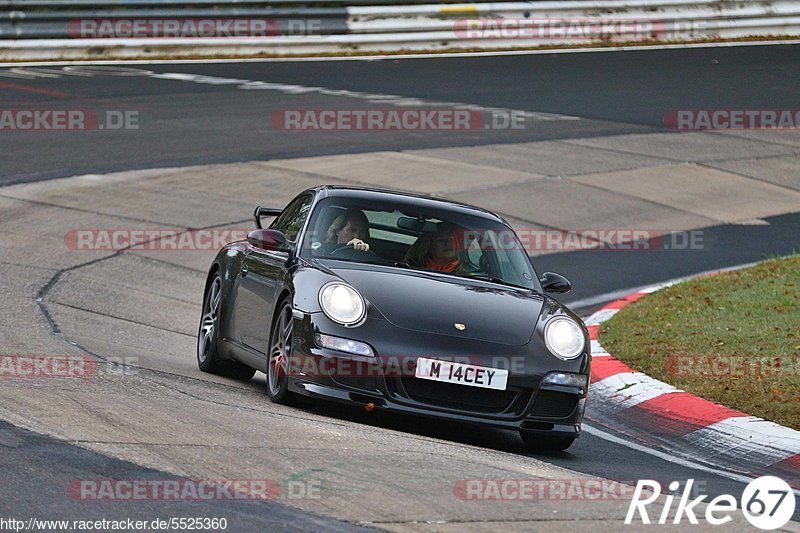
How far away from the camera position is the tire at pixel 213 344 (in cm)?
927

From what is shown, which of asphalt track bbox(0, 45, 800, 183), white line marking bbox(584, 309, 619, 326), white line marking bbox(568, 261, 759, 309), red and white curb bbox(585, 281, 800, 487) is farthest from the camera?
asphalt track bbox(0, 45, 800, 183)

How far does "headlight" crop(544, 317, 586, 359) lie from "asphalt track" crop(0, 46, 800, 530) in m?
0.58

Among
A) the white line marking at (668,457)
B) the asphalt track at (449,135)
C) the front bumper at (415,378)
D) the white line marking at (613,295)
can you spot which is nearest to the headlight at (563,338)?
the front bumper at (415,378)

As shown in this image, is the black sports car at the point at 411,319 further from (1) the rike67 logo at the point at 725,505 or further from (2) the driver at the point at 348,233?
(1) the rike67 logo at the point at 725,505

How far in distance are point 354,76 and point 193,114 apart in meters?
4.60

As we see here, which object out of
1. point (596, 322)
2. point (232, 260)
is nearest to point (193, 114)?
point (596, 322)

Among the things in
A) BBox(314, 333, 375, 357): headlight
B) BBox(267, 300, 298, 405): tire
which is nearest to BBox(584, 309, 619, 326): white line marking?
BBox(267, 300, 298, 405): tire

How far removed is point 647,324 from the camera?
11570mm

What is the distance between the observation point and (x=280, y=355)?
25.7 feet

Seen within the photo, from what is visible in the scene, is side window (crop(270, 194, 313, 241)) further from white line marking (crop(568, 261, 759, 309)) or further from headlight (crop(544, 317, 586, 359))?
white line marking (crop(568, 261, 759, 309))

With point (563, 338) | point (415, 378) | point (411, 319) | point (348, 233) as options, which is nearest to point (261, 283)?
point (348, 233)

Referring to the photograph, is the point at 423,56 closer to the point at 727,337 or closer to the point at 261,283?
the point at 727,337

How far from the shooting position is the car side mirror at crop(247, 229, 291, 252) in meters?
8.38

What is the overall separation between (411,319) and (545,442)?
3.47 ft
